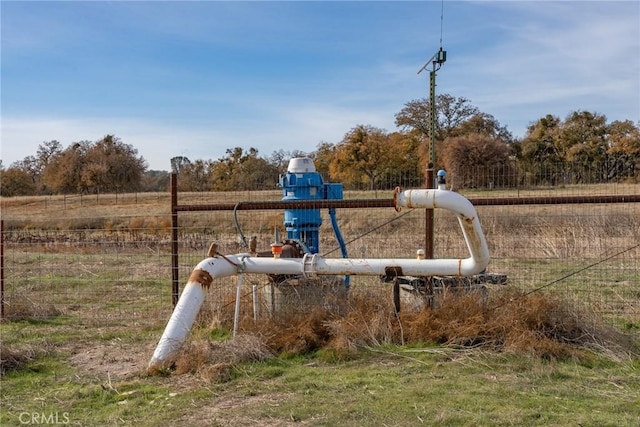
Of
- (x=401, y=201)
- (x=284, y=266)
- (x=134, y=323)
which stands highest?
(x=401, y=201)

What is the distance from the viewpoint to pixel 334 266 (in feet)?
19.2

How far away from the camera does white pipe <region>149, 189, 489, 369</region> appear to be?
210 inches

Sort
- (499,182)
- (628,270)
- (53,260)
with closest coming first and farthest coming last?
1. (499,182)
2. (628,270)
3. (53,260)

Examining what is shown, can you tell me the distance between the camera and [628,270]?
9.75m

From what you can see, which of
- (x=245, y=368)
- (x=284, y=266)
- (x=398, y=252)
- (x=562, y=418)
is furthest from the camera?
(x=398, y=252)

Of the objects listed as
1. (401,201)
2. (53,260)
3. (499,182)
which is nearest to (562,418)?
(401,201)

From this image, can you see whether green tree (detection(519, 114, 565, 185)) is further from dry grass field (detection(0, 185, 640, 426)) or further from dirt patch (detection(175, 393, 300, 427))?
dirt patch (detection(175, 393, 300, 427))

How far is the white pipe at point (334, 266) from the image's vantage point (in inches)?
210

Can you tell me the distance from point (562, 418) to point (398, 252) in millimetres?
7223

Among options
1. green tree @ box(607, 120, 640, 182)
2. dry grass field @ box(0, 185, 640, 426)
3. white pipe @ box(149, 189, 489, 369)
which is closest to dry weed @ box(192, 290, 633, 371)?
dry grass field @ box(0, 185, 640, 426)

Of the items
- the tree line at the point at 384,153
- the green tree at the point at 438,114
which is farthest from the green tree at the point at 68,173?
the green tree at the point at 438,114

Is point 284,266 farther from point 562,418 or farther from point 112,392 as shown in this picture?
point 562,418

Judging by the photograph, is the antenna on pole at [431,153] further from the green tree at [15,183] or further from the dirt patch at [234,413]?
the green tree at [15,183]

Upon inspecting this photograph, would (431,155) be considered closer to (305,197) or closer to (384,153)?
(305,197)
